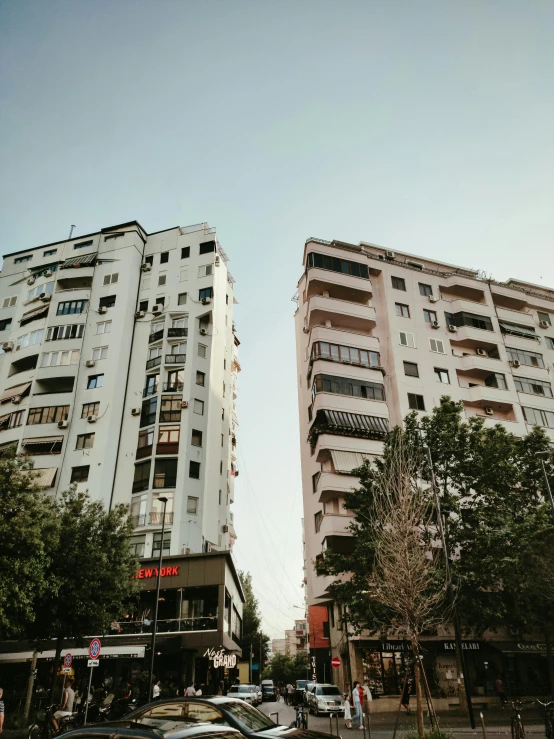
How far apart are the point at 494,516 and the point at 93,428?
27853 mm

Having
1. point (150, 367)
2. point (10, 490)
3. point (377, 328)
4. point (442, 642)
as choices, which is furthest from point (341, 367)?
point (10, 490)

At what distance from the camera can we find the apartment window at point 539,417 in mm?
38019

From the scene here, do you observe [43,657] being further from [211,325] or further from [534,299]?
A: [534,299]

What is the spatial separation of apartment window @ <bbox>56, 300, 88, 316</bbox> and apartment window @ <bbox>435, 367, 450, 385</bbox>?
30.2 meters

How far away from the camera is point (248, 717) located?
773 cm

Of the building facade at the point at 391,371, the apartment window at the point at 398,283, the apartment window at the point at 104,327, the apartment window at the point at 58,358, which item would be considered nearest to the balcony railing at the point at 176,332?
the apartment window at the point at 104,327

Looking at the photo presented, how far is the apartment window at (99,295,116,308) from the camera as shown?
4281 cm

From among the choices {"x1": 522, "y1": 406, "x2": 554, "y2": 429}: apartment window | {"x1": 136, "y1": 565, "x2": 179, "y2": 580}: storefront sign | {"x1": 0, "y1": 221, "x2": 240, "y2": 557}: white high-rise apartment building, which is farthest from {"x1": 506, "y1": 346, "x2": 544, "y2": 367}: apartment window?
{"x1": 136, "y1": 565, "x2": 179, "y2": 580}: storefront sign

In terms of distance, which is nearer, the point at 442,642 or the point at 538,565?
the point at 538,565

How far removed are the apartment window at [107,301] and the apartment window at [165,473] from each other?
50.7ft

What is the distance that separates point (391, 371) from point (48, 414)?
87.0 feet

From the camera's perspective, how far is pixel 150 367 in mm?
39969

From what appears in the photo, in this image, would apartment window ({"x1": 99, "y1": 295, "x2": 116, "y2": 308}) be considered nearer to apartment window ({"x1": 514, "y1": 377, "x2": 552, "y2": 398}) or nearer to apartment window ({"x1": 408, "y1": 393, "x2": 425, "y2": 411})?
apartment window ({"x1": 408, "y1": 393, "x2": 425, "y2": 411})

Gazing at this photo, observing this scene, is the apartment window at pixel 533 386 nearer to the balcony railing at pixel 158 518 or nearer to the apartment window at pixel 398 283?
the apartment window at pixel 398 283
